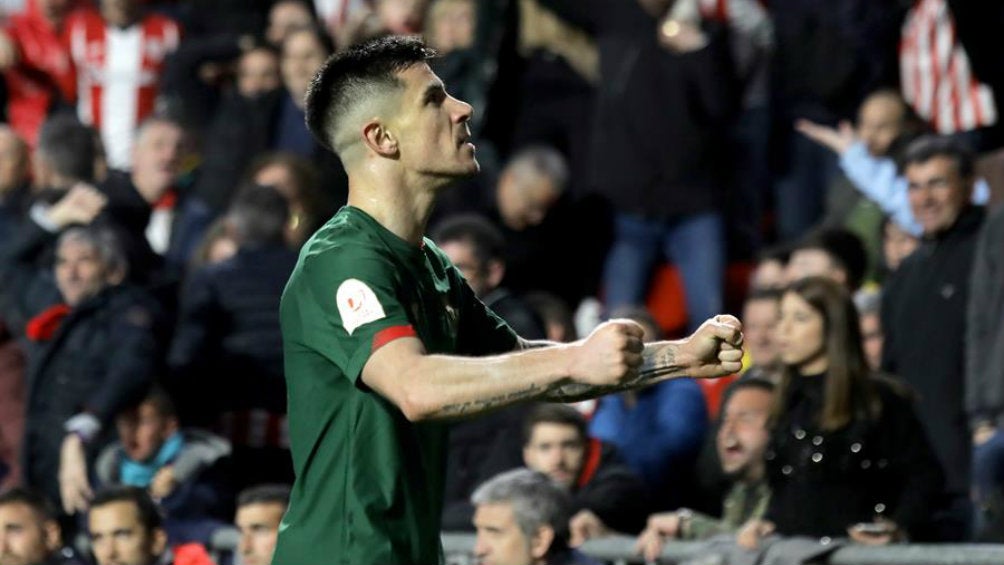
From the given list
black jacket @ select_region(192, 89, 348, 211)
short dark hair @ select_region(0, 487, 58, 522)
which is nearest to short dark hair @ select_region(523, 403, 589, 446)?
short dark hair @ select_region(0, 487, 58, 522)

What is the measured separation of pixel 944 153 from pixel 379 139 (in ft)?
17.0

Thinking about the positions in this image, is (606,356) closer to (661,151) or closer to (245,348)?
(245,348)

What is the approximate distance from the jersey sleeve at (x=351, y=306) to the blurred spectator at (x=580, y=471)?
3800 millimetres

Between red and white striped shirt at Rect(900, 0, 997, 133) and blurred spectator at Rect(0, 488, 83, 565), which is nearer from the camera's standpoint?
blurred spectator at Rect(0, 488, 83, 565)

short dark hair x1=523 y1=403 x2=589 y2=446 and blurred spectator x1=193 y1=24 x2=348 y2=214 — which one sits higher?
blurred spectator x1=193 y1=24 x2=348 y2=214

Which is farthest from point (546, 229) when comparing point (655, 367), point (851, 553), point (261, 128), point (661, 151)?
point (655, 367)

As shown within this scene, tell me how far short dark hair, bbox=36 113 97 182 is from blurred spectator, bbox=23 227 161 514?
1345 mm

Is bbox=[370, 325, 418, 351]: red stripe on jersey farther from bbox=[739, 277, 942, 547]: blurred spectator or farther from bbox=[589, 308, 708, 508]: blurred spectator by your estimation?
bbox=[589, 308, 708, 508]: blurred spectator

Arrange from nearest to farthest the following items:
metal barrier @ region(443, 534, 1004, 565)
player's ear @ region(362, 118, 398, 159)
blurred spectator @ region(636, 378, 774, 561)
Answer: player's ear @ region(362, 118, 398, 159), metal barrier @ region(443, 534, 1004, 565), blurred spectator @ region(636, 378, 774, 561)

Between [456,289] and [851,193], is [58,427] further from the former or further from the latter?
[456,289]

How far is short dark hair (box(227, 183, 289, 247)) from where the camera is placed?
385 inches

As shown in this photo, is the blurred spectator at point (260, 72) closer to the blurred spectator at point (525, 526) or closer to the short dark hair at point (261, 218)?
the short dark hair at point (261, 218)

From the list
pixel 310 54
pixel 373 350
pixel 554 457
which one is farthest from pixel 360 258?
pixel 310 54

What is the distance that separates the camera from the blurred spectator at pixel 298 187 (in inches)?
410
